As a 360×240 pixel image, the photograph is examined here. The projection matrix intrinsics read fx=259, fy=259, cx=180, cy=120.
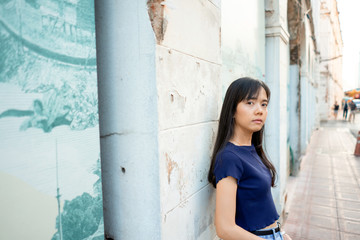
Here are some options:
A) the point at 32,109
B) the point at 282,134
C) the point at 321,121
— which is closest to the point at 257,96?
the point at 32,109

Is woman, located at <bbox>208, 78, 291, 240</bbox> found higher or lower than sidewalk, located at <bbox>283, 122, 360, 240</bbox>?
higher

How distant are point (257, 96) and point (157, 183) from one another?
834 millimetres

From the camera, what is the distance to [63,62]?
0.98m

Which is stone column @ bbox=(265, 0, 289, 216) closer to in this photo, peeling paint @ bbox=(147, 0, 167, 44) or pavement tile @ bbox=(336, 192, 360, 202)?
pavement tile @ bbox=(336, 192, 360, 202)

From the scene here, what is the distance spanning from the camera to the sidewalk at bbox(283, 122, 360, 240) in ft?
12.8

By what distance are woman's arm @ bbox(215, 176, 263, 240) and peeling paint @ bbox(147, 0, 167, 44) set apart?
0.80 meters

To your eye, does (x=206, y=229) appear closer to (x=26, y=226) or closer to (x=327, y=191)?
(x=26, y=226)

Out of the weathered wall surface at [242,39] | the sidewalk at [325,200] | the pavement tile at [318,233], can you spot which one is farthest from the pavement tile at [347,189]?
the weathered wall surface at [242,39]

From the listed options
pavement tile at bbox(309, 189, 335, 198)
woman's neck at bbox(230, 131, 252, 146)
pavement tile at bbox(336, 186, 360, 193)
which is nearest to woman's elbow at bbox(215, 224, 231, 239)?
woman's neck at bbox(230, 131, 252, 146)

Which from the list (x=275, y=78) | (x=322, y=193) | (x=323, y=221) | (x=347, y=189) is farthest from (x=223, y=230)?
(x=347, y=189)

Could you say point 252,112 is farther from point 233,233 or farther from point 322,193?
point 322,193

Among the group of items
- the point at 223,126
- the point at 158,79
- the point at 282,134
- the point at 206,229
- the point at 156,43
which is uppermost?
the point at 156,43

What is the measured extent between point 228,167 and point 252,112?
1.33 ft

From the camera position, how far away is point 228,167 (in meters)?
1.39
